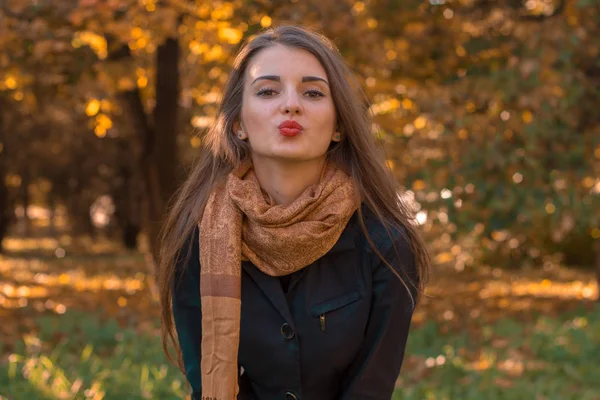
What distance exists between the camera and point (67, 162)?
78.0ft

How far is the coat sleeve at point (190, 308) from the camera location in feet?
8.46

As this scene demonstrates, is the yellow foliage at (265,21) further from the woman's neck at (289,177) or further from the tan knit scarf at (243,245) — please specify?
the tan knit scarf at (243,245)

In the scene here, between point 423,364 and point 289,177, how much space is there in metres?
4.58

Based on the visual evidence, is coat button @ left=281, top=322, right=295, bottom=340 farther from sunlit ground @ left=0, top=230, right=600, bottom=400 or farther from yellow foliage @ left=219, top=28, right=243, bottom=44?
yellow foliage @ left=219, top=28, right=243, bottom=44

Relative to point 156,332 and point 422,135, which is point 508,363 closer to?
point 422,135

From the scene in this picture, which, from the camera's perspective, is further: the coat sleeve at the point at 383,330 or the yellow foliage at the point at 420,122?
the yellow foliage at the point at 420,122

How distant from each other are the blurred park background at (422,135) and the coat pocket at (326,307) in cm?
322

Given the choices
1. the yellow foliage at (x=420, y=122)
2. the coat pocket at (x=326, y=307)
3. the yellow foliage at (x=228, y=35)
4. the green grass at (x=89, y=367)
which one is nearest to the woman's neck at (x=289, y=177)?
the coat pocket at (x=326, y=307)

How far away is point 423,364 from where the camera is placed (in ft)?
22.2

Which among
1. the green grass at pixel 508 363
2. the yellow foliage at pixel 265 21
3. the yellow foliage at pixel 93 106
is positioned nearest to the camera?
the green grass at pixel 508 363

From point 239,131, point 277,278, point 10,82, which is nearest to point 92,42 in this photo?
point 10,82

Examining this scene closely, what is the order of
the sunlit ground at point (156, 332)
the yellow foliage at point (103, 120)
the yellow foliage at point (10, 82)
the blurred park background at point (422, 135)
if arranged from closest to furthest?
1. the sunlit ground at point (156, 332)
2. the blurred park background at point (422, 135)
3. the yellow foliage at point (10, 82)
4. the yellow foliage at point (103, 120)

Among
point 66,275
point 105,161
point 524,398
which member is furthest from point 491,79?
point 105,161

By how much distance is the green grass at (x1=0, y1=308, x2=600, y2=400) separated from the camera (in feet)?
18.2
